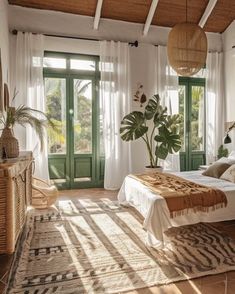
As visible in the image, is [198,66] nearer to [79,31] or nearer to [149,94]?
[149,94]

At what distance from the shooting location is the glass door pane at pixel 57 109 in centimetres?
559

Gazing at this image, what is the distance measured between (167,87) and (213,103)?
124 centimetres

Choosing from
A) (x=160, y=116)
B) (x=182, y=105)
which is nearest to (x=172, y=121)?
(x=160, y=116)

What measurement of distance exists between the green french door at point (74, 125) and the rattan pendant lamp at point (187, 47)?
8.11ft

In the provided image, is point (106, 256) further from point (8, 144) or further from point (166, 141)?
point (166, 141)

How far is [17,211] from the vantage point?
2643 millimetres

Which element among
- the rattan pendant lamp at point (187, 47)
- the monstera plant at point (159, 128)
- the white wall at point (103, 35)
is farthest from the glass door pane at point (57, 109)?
the rattan pendant lamp at point (187, 47)

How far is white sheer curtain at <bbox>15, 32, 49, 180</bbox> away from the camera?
16.9 ft

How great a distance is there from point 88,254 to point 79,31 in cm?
456

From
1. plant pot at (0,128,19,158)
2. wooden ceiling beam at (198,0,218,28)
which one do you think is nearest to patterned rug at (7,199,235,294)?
plant pot at (0,128,19,158)

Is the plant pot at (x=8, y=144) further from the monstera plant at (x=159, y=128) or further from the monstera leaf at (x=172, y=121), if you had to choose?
the monstera leaf at (x=172, y=121)

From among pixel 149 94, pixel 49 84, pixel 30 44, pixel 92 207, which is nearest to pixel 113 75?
pixel 149 94

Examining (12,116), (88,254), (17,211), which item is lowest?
(88,254)

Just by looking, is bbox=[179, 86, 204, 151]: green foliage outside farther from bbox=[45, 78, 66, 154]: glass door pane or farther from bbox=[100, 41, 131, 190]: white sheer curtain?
bbox=[45, 78, 66, 154]: glass door pane
